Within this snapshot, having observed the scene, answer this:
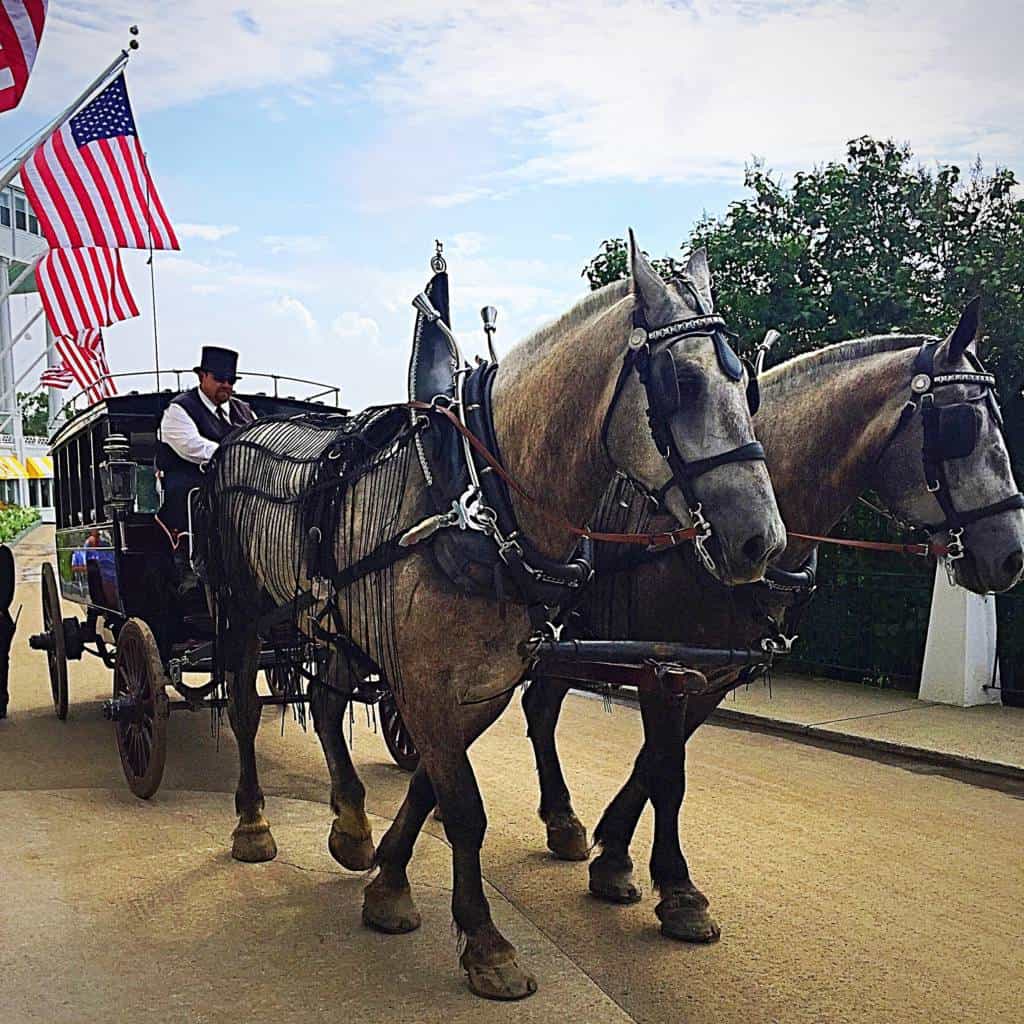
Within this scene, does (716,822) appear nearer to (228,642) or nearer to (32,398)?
(228,642)

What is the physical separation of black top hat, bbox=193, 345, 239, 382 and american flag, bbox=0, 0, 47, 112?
410 centimetres

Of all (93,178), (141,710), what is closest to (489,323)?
(141,710)

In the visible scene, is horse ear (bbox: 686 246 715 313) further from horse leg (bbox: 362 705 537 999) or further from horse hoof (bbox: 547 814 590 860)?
horse hoof (bbox: 547 814 590 860)

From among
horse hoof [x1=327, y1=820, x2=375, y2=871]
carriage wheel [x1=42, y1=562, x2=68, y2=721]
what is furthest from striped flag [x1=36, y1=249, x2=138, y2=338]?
horse hoof [x1=327, y1=820, x2=375, y2=871]

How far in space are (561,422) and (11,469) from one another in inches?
1730

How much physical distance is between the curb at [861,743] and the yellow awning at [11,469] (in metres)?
39.5

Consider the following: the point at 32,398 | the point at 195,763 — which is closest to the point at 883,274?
the point at 195,763

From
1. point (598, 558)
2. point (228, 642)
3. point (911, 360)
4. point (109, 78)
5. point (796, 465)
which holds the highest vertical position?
point (109, 78)

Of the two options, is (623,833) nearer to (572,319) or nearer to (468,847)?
(468,847)

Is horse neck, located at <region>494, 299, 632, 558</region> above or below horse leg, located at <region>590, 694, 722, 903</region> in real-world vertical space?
above

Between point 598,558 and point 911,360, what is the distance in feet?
4.73

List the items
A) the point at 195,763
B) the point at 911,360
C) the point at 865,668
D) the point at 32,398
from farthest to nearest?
the point at 32,398 → the point at 865,668 → the point at 195,763 → the point at 911,360

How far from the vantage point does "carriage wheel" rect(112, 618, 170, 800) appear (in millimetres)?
5879

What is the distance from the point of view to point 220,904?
459 cm
